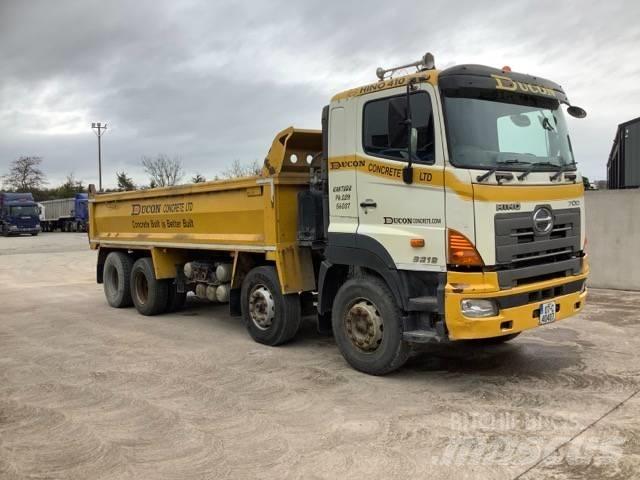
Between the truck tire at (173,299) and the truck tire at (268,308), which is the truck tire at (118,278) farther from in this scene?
the truck tire at (268,308)

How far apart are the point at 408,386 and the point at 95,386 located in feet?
9.99

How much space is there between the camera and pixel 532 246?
17.7ft

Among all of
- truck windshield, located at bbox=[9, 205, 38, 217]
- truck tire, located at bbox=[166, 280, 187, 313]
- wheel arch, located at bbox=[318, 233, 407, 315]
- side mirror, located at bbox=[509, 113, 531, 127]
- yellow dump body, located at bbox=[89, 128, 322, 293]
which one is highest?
truck windshield, located at bbox=[9, 205, 38, 217]

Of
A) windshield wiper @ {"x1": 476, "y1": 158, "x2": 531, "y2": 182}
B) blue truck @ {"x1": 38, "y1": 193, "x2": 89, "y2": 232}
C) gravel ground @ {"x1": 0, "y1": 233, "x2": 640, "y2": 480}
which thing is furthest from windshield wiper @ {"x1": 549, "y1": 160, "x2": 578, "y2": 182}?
blue truck @ {"x1": 38, "y1": 193, "x2": 89, "y2": 232}

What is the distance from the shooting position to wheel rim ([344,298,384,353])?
5852 millimetres

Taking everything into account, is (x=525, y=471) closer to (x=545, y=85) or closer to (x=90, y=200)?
(x=545, y=85)

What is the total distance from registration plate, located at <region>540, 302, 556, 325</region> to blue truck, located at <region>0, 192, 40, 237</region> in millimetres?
46176

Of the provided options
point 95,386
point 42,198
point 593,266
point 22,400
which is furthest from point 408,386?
point 42,198

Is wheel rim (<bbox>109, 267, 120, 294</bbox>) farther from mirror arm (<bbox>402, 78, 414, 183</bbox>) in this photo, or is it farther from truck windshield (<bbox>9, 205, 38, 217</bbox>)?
Answer: truck windshield (<bbox>9, 205, 38, 217</bbox>)

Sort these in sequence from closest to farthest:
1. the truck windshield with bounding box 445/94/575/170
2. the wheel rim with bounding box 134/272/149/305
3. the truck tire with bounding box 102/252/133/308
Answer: the truck windshield with bounding box 445/94/575/170
the wheel rim with bounding box 134/272/149/305
the truck tire with bounding box 102/252/133/308

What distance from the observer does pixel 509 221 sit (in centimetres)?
520

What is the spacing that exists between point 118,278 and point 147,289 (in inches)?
36.9

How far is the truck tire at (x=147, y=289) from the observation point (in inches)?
386

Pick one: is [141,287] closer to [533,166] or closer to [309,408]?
[309,408]
